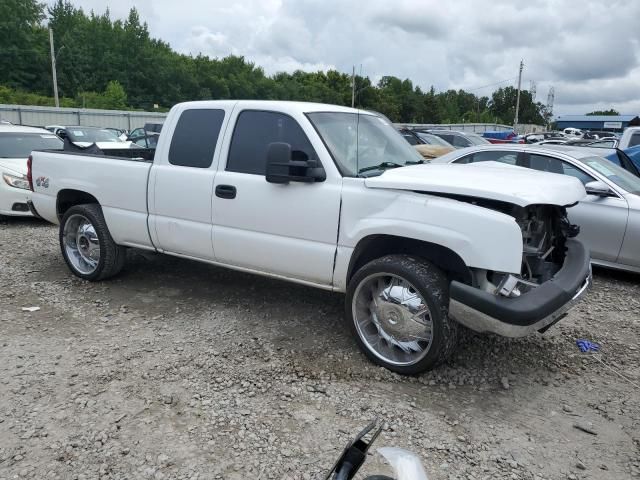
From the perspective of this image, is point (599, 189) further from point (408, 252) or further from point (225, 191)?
point (225, 191)

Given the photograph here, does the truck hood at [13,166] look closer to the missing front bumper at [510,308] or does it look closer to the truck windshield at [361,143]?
the truck windshield at [361,143]

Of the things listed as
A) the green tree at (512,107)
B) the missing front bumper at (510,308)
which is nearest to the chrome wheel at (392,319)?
the missing front bumper at (510,308)

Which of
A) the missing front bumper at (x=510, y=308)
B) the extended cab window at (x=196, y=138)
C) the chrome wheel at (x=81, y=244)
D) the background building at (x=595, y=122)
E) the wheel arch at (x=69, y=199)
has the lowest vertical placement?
the chrome wheel at (x=81, y=244)

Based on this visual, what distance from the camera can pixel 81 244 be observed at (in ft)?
19.6

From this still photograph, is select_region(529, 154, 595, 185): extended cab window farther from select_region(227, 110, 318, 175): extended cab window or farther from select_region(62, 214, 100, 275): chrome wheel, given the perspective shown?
select_region(62, 214, 100, 275): chrome wheel

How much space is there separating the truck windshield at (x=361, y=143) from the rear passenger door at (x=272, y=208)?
125 mm

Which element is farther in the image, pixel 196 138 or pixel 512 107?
pixel 512 107

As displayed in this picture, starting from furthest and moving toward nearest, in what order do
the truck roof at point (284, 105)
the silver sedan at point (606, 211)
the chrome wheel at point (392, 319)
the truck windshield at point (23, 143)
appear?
the truck windshield at point (23, 143)
the silver sedan at point (606, 211)
the truck roof at point (284, 105)
the chrome wheel at point (392, 319)

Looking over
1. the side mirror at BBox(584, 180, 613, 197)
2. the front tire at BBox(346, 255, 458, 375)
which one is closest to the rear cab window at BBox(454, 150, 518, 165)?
the side mirror at BBox(584, 180, 613, 197)

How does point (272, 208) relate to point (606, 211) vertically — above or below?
above

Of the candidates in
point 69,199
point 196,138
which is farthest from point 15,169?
point 196,138

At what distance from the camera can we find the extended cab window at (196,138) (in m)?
4.84

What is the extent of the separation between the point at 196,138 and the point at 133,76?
81096 mm

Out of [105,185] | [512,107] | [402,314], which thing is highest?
[512,107]
